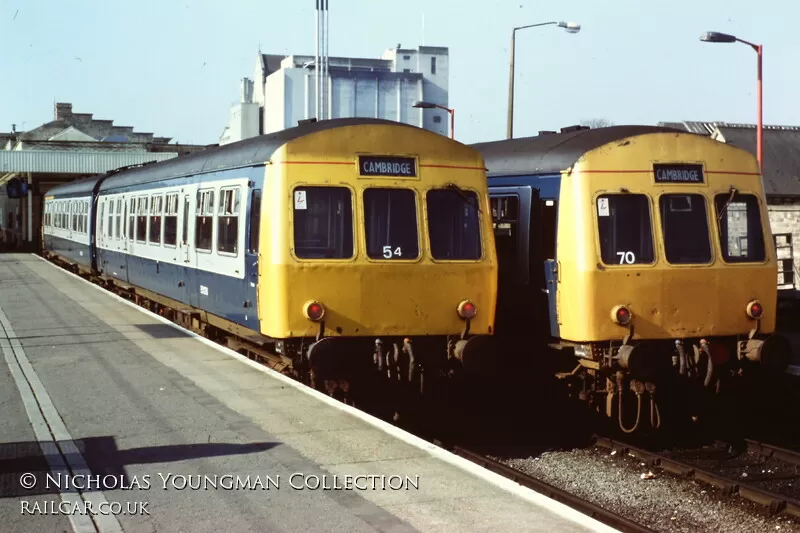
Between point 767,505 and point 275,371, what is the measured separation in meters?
5.64

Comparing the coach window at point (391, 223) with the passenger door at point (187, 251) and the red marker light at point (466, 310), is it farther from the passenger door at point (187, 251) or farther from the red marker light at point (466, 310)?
the passenger door at point (187, 251)

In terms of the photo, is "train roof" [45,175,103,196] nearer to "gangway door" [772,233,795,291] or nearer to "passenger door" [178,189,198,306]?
"passenger door" [178,189,198,306]

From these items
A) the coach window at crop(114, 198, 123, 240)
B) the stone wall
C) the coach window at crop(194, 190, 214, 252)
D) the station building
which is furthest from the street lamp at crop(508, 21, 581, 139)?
the station building

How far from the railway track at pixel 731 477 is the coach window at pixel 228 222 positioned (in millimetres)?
4746

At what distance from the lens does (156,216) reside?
17.5m

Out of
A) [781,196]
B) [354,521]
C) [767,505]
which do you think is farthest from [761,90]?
[781,196]

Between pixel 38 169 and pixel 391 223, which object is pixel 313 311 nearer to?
pixel 391 223

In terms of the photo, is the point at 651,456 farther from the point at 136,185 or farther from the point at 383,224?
the point at 136,185

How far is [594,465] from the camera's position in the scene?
10.9 metres

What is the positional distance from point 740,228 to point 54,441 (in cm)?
755

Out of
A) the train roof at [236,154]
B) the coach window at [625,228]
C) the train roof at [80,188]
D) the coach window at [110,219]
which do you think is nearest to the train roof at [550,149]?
the coach window at [625,228]

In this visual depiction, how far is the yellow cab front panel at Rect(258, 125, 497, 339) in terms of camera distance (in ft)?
34.9

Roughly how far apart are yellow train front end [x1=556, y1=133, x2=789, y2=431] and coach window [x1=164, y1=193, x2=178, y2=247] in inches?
264

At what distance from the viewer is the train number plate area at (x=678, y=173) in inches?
451
